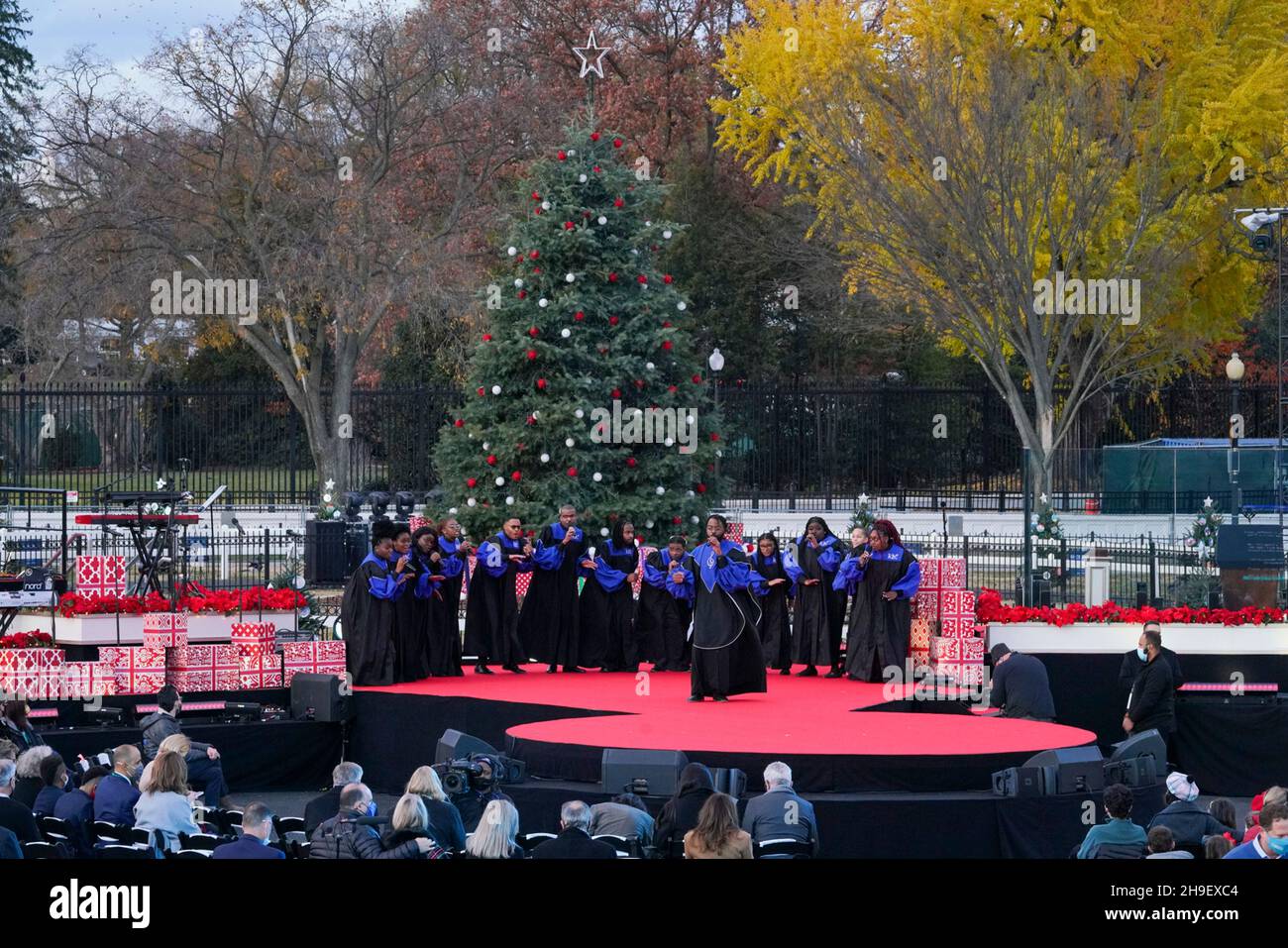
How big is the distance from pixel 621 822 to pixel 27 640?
868cm

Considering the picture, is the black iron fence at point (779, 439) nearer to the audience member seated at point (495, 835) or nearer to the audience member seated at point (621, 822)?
the audience member seated at point (621, 822)

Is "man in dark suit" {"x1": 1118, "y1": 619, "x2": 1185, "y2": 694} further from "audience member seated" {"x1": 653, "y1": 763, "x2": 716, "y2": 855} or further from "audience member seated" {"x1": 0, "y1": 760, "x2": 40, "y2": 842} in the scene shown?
"audience member seated" {"x1": 0, "y1": 760, "x2": 40, "y2": 842}

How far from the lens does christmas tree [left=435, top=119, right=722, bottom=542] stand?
21594 mm

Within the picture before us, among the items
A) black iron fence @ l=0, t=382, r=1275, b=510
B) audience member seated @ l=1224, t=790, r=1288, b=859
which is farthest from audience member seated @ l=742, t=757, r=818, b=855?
black iron fence @ l=0, t=382, r=1275, b=510

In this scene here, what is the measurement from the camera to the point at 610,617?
19.2 m

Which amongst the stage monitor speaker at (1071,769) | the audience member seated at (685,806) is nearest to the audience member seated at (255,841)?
the audience member seated at (685,806)

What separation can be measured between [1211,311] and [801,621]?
2459 cm

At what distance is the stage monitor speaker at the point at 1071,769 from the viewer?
42.6 ft

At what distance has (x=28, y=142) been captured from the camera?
43.4 metres

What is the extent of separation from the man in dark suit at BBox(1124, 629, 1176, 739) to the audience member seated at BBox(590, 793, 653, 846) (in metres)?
6.92

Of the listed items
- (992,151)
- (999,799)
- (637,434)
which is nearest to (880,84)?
(992,151)

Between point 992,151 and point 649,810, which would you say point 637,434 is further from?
point 992,151

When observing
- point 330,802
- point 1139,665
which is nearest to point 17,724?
point 330,802

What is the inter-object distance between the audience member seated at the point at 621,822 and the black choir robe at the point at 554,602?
8358 millimetres
